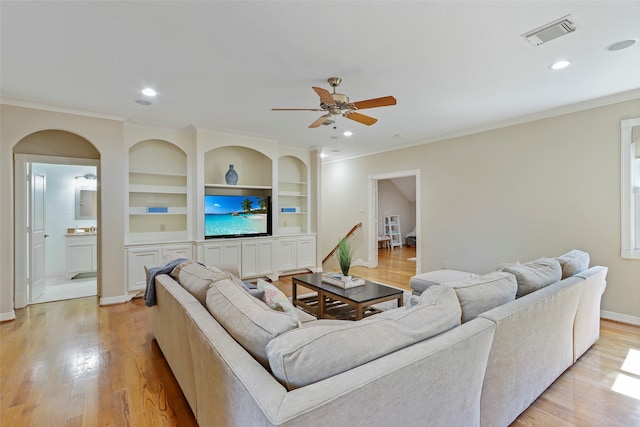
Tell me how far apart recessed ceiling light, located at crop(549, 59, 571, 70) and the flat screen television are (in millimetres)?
4292

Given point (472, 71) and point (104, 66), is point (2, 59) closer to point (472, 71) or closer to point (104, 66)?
point (104, 66)

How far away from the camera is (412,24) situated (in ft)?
6.85

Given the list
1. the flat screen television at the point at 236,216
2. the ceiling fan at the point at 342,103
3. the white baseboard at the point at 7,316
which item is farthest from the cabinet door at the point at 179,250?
the ceiling fan at the point at 342,103

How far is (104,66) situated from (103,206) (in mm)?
2074

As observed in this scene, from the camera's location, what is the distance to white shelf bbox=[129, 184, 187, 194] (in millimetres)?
4526

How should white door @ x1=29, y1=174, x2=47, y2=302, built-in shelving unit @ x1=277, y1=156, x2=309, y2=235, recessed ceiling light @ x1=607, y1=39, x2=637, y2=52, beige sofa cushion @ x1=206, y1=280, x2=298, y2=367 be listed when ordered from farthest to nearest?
built-in shelving unit @ x1=277, y1=156, x2=309, y2=235
white door @ x1=29, y1=174, x2=47, y2=302
recessed ceiling light @ x1=607, y1=39, x2=637, y2=52
beige sofa cushion @ x1=206, y1=280, x2=298, y2=367

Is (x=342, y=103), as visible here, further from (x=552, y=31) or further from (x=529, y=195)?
(x=529, y=195)

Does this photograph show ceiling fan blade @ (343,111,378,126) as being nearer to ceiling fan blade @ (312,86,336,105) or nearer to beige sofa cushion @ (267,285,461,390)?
ceiling fan blade @ (312,86,336,105)

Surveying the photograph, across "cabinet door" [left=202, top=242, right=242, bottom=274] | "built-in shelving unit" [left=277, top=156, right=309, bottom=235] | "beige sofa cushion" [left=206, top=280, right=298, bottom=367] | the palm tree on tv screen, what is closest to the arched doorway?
"cabinet door" [left=202, top=242, right=242, bottom=274]

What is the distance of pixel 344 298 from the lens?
9.71ft

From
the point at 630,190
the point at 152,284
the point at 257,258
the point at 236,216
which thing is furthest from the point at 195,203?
the point at 630,190

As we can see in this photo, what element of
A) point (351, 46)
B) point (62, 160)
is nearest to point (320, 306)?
point (351, 46)

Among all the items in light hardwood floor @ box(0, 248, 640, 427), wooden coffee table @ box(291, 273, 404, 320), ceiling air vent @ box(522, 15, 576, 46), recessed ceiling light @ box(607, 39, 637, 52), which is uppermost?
recessed ceiling light @ box(607, 39, 637, 52)

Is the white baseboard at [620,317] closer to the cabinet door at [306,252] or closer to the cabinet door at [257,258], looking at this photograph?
the cabinet door at [306,252]
